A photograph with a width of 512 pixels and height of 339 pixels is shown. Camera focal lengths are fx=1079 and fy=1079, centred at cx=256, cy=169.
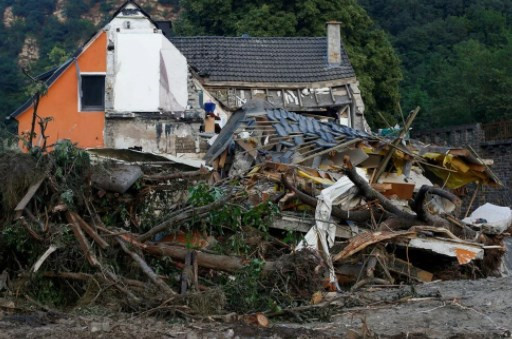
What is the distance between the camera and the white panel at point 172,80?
2312 cm

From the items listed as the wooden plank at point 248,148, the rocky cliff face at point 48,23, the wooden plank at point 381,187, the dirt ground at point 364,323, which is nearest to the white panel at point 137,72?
the wooden plank at point 248,148

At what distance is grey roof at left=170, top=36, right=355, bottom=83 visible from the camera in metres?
28.6

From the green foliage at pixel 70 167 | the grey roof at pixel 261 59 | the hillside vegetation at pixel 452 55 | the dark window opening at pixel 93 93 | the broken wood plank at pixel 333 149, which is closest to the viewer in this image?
the green foliage at pixel 70 167

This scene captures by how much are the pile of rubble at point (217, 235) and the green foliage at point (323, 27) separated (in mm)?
22930

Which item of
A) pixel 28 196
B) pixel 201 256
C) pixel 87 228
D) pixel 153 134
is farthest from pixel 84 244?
pixel 153 134

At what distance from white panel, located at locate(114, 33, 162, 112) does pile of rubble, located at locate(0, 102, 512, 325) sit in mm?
7746

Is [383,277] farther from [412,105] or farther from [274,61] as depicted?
[412,105]

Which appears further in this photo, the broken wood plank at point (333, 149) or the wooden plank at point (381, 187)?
the broken wood plank at point (333, 149)

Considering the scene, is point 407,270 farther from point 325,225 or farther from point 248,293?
point 248,293

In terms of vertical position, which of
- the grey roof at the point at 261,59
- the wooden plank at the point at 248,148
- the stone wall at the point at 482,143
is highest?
the grey roof at the point at 261,59

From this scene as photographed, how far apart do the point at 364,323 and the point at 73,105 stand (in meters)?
14.3

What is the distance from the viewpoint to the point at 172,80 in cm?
2341

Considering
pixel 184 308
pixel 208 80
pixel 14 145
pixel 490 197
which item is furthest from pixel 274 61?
pixel 184 308

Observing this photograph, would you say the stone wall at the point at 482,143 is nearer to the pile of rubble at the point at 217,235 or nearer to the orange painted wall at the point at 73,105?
the orange painted wall at the point at 73,105
